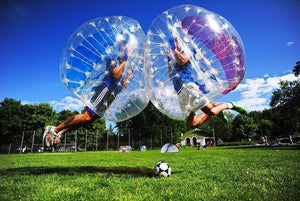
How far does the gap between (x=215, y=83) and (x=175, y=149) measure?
1574 centimetres

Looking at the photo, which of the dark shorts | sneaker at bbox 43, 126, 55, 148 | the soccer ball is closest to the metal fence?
sneaker at bbox 43, 126, 55, 148

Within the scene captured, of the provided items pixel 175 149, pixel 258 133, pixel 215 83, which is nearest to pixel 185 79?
pixel 215 83

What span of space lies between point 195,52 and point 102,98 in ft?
8.67

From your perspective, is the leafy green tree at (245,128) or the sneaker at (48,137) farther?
the leafy green tree at (245,128)

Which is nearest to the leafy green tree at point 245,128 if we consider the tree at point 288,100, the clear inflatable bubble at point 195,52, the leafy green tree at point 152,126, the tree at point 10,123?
the leafy green tree at point 152,126

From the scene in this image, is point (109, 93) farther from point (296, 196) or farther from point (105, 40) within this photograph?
point (296, 196)

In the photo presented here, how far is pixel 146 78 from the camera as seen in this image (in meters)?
5.23

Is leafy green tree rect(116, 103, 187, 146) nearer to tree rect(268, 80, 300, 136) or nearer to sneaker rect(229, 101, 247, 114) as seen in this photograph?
tree rect(268, 80, 300, 136)

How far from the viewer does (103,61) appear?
5086 millimetres

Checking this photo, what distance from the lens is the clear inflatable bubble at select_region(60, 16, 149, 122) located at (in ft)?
16.7

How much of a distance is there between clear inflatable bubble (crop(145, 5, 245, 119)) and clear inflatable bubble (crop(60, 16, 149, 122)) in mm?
542

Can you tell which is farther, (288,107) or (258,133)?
(258,133)

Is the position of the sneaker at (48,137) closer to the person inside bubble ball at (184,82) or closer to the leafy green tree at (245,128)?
the person inside bubble ball at (184,82)

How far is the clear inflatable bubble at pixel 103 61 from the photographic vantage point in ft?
16.7
